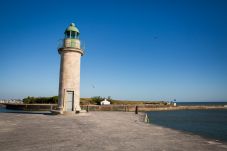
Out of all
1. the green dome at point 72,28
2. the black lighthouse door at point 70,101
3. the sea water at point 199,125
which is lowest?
the sea water at point 199,125

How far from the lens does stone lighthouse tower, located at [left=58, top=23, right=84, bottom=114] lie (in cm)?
2141

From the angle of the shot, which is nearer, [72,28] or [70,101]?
[70,101]

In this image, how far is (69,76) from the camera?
2147 cm

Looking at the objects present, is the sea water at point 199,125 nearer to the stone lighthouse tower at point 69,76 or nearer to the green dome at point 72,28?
the stone lighthouse tower at point 69,76

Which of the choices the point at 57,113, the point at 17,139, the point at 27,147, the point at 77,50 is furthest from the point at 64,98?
the point at 27,147

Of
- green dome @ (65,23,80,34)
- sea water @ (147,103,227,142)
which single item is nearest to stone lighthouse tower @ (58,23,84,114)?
green dome @ (65,23,80,34)

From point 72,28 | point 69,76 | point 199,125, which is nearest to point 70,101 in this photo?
point 69,76

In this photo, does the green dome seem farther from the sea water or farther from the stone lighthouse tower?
the sea water

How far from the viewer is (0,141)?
8328 mm

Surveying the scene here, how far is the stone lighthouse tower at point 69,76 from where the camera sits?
2141 cm

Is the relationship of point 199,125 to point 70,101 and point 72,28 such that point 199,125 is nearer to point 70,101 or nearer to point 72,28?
point 70,101

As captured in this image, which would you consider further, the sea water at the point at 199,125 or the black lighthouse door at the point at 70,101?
the black lighthouse door at the point at 70,101

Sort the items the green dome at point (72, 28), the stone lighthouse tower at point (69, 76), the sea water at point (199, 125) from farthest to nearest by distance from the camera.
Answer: the green dome at point (72, 28) → the stone lighthouse tower at point (69, 76) → the sea water at point (199, 125)

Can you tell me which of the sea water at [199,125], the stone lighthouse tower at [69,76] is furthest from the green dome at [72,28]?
the sea water at [199,125]
